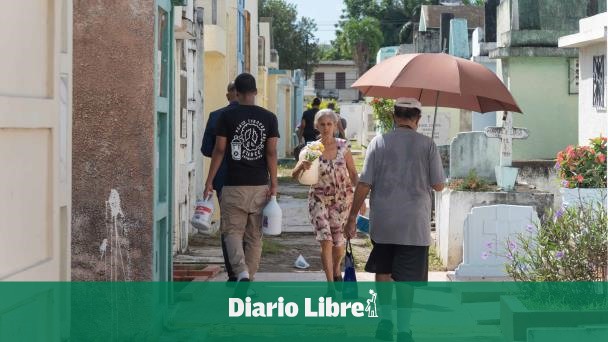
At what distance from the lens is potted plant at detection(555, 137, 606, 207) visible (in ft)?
34.9

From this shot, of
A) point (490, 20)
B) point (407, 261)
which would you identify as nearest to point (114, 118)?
point (407, 261)

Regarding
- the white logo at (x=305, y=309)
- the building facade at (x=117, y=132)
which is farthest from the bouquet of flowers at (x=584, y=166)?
the building facade at (x=117, y=132)

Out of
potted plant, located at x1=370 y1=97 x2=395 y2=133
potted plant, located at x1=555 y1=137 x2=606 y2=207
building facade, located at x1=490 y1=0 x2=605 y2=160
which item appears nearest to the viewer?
potted plant, located at x1=555 y1=137 x2=606 y2=207

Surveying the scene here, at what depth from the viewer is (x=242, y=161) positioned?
27.6 feet

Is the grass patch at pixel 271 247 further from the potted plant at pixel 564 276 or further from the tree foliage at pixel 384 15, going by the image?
the tree foliage at pixel 384 15

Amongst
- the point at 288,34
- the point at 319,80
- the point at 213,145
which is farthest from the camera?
the point at 319,80

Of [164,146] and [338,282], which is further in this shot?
[338,282]

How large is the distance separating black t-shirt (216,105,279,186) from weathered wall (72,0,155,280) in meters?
1.66

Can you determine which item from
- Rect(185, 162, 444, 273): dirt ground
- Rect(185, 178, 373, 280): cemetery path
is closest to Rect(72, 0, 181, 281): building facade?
Rect(185, 178, 373, 280): cemetery path

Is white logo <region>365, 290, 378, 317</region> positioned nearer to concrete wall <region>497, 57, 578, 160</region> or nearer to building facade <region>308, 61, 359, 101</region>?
concrete wall <region>497, 57, 578, 160</region>

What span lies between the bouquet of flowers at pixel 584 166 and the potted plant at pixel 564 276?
12.2 feet

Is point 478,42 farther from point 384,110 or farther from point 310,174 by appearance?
point 310,174

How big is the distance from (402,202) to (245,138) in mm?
1670

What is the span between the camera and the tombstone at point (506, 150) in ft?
38.8
